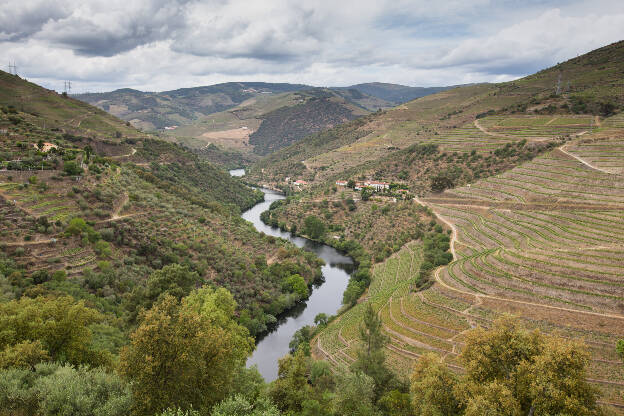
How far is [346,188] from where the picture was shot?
360ft

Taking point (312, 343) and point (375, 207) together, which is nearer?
point (312, 343)

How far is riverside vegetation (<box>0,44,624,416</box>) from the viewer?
18141mm

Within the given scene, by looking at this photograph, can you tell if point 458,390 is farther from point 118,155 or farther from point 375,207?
point 118,155

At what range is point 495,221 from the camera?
55.5 meters

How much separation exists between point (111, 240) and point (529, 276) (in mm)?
54343

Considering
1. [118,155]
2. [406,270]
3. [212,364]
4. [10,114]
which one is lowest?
[406,270]

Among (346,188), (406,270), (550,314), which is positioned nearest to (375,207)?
(346,188)

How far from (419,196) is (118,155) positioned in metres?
78.4

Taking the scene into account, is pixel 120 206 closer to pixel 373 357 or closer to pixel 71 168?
pixel 71 168

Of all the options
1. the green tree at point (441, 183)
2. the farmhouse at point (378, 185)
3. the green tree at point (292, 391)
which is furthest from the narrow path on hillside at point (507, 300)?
the farmhouse at point (378, 185)

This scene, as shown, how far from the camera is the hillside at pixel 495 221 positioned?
34.2m

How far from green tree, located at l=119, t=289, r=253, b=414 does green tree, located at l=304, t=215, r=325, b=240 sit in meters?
72.3

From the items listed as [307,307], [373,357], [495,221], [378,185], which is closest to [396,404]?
[373,357]

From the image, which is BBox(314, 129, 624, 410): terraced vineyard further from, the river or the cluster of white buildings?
the cluster of white buildings
